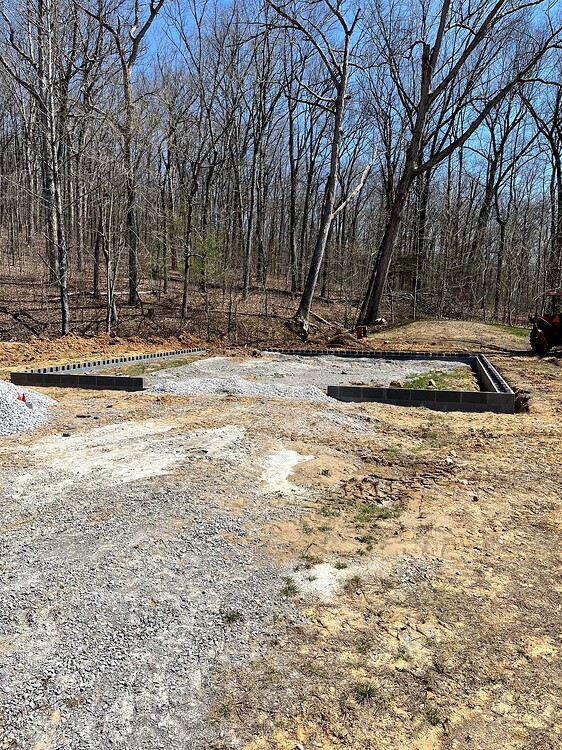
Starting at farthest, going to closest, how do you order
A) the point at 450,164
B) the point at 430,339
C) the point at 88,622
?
the point at 450,164
the point at 430,339
the point at 88,622

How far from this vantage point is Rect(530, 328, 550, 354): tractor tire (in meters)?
13.2

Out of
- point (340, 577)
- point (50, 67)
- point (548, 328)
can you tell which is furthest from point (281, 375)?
point (50, 67)

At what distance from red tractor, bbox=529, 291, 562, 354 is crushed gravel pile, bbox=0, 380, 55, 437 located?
11.5m

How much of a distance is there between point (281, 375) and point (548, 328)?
754cm

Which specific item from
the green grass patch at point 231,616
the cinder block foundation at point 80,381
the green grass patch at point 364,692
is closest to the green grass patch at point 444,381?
the cinder block foundation at point 80,381

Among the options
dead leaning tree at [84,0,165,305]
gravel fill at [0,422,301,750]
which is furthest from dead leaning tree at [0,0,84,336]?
gravel fill at [0,422,301,750]

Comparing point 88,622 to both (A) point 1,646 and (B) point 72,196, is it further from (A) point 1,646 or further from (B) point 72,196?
(B) point 72,196

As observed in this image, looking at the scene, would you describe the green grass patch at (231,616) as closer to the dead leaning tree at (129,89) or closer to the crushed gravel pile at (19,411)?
the crushed gravel pile at (19,411)

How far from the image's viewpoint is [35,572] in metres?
2.79

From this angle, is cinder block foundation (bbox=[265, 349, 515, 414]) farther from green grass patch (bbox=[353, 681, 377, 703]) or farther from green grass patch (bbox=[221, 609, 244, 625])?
green grass patch (bbox=[353, 681, 377, 703])

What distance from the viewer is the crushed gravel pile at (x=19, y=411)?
571 centimetres

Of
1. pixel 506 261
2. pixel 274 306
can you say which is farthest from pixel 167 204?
pixel 506 261

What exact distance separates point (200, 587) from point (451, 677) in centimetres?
128

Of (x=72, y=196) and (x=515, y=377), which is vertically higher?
(x=72, y=196)
